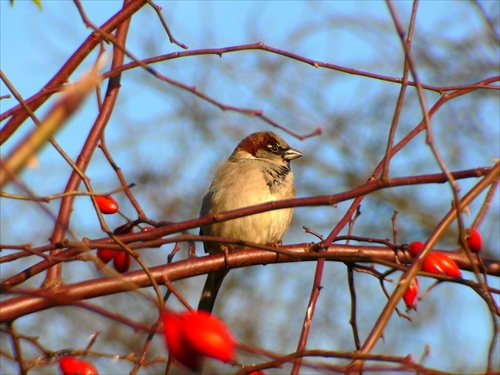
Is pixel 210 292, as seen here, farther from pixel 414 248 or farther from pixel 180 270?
pixel 414 248

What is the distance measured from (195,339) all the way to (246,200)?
2.83 m

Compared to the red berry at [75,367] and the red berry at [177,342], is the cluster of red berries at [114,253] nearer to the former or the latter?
the red berry at [75,367]

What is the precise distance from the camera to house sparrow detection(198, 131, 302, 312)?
422cm

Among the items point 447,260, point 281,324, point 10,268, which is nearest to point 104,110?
point 447,260

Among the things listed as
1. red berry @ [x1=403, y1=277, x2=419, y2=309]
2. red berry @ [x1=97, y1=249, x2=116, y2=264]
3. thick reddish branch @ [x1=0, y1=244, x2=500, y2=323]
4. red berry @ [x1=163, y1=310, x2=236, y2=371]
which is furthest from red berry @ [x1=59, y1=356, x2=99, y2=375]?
red berry @ [x1=403, y1=277, x2=419, y2=309]

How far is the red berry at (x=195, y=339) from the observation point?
148cm

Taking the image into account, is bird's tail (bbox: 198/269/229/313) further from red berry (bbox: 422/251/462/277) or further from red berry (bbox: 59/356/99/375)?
red berry (bbox: 59/356/99/375)

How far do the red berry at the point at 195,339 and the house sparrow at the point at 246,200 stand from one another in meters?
2.50

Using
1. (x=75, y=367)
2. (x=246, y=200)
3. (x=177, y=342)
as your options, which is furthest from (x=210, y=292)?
(x=177, y=342)

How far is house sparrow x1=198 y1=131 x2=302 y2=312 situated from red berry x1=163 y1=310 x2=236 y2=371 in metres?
2.50

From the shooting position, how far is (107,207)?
271cm

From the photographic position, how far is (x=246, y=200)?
14.1 ft

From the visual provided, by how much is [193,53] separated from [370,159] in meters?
7.31

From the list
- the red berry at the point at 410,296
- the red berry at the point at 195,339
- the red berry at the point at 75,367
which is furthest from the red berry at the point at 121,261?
the red berry at the point at 195,339
